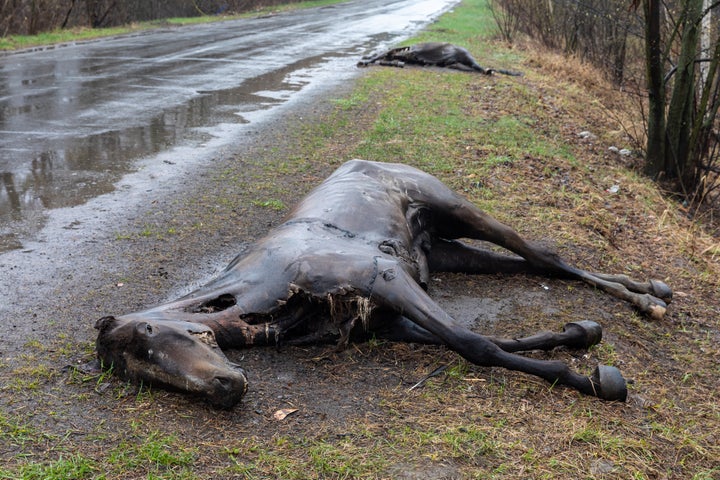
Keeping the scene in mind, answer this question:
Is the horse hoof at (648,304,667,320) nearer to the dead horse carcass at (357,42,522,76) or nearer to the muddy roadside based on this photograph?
the muddy roadside

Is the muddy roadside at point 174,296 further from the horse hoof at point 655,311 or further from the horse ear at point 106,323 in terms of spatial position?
the horse hoof at point 655,311

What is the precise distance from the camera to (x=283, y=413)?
3.64m

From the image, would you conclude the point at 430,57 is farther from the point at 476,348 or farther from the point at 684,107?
the point at 476,348

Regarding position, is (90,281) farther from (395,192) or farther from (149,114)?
(149,114)

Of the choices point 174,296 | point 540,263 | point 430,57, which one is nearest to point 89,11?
point 430,57

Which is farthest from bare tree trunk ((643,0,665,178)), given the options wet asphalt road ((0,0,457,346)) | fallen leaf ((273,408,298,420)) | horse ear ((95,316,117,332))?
horse ear ((95,316,117,332))

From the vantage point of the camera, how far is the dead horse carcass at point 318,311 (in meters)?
3.50

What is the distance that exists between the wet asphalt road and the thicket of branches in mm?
1885

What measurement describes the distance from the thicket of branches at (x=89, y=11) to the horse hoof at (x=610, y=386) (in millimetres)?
12605

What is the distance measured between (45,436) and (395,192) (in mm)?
2753

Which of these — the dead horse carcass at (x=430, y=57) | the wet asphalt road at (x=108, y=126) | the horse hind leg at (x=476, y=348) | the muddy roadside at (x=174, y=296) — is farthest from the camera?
the dead horse carcass at (x=430, y=57)

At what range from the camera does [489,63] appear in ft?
60.5

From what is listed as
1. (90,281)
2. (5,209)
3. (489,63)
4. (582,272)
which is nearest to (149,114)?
(5,209)

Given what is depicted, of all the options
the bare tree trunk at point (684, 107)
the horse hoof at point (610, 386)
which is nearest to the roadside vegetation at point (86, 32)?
the bare tree trunk at point (684, 107)
